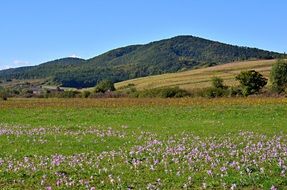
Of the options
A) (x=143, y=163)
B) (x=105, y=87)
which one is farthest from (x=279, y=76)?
(x=143, y=163)

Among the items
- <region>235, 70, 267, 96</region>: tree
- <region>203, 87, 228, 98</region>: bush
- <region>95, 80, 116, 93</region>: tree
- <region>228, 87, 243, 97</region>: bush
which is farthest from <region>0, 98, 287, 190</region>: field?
<region>95, 80, 116, 93</region>: tree

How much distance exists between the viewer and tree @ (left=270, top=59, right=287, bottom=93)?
3546 inches

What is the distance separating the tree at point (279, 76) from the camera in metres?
90.1

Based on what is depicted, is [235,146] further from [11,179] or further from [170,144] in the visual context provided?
[11,179]

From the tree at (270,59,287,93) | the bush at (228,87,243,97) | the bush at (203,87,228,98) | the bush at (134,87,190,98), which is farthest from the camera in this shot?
the bush at (134,87,190,98)

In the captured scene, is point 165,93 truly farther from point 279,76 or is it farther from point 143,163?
point 143,163

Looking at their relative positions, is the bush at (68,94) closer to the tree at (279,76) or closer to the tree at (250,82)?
the tree at (250,82)

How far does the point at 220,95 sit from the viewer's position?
86000 millimetres

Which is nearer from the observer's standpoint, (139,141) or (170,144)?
(170,144)

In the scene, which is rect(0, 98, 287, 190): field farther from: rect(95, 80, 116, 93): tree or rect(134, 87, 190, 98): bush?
rect(95, 80, 116, 93): tree

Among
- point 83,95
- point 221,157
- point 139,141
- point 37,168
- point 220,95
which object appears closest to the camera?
point 37,168

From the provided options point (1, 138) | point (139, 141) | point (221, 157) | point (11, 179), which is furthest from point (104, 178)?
point (1, 138)

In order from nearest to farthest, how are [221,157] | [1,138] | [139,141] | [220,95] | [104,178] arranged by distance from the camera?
[104,178], [221,157], [139,141], [1,138], [220,95]

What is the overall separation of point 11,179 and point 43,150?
5.79 m
